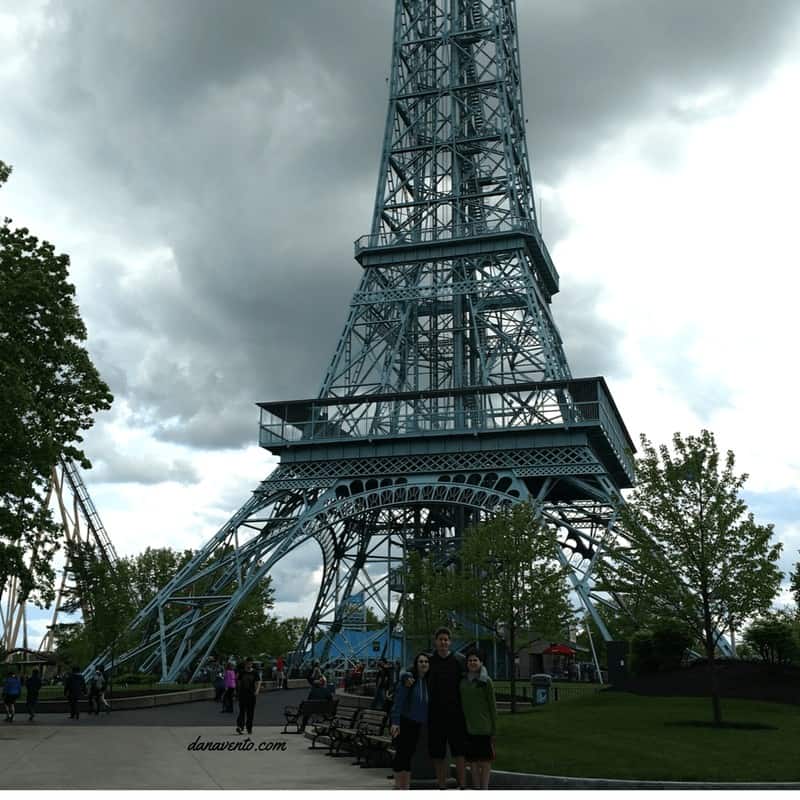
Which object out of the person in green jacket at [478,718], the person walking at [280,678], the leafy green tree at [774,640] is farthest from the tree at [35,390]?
the person walking at [280,678]

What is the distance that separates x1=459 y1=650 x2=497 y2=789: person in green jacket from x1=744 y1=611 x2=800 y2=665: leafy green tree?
2101 centimetres

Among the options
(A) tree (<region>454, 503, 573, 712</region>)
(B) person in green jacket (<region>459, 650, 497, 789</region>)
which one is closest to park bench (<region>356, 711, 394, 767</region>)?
Result: (B) person in green jacket (<region>459, 650, 497, 789</region>)

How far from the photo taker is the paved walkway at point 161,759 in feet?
51.5

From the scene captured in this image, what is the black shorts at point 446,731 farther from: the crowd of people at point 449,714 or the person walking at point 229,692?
the person walking at point 229,692

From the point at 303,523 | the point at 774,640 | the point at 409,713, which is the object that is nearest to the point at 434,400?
the point at 303,523

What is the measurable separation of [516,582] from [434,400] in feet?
69.6

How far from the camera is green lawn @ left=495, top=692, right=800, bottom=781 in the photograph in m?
16.1

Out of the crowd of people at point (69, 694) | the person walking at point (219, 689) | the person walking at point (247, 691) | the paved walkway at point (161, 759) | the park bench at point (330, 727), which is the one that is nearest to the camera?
the paved walkway at point (161, 759)

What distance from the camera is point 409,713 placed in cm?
1259

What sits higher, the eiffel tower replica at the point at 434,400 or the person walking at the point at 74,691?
the eiffel tower replica at the point at 434,400

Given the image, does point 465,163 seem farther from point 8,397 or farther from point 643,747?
point 643,747

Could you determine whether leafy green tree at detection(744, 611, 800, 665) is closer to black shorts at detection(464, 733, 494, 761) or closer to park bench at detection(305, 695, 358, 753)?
park bench at detection(305, 695, 358, 753)

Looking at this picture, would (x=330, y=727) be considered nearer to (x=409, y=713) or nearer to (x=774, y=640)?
(x=409, y=713)

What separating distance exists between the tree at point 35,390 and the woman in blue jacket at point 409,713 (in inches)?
592
